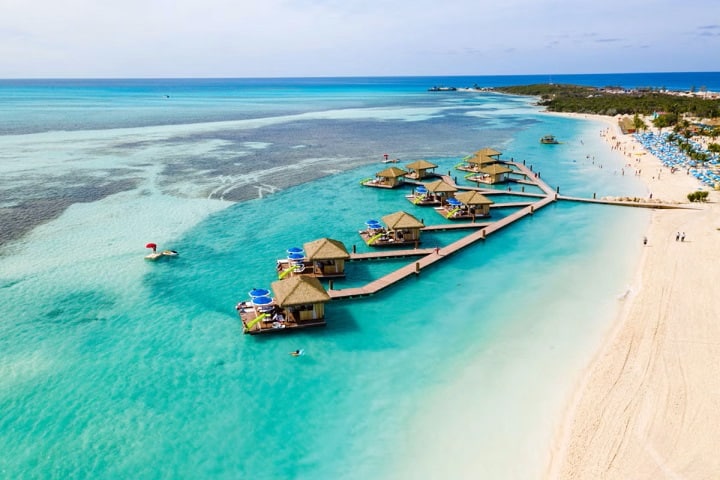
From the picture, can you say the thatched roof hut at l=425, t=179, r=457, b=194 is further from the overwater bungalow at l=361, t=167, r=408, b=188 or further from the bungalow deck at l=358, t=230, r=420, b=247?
the bungalow deck at l=358, t=230, r=420, b=247

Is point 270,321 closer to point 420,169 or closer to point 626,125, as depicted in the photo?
point 420,169

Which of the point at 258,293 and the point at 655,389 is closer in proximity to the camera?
the point at 655,389

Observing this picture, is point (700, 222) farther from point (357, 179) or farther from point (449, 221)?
point (357, 179)

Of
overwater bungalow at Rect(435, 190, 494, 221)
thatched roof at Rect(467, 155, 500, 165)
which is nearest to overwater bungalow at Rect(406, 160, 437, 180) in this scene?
thatched roof at Rect(467, 155, 500, 165)

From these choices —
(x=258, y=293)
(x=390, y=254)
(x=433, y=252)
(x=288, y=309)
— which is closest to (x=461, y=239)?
(x=433, y=252)

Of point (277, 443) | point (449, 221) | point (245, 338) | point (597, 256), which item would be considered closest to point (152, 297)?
point (245, 338)

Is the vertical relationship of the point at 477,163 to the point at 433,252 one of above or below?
above
